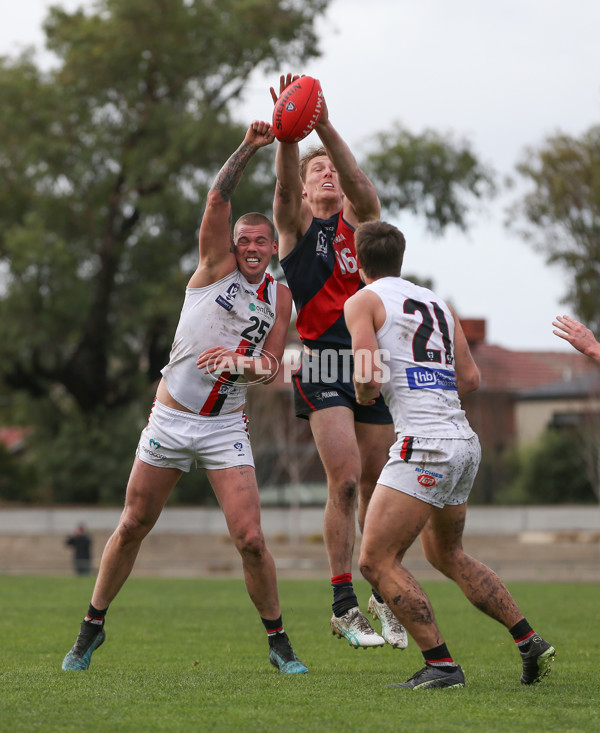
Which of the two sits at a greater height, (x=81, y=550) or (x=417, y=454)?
(x=417, y=454)

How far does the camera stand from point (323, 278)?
7.30 metres

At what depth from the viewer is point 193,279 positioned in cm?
685

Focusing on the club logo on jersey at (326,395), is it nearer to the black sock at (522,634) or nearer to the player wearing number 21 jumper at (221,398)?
the player wearing number 21 jumper at (221,398)

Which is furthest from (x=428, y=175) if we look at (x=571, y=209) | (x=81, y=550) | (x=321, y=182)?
(x=321, y=182)

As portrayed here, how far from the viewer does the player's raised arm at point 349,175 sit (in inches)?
274

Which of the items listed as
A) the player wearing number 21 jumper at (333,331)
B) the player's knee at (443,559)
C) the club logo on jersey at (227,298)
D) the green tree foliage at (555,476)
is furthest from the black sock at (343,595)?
the green tree foliage at (555,476)

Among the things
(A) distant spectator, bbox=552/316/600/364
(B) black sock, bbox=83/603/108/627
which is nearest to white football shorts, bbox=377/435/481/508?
(A) distant spectator, bbox=552/316/600/364

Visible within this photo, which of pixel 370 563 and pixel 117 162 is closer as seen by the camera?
pixel 370 563

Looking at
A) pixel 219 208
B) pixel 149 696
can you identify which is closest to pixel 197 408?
pixel 219 208

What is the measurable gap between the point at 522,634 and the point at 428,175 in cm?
3353

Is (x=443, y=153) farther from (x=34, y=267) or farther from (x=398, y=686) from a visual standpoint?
(x=398, y=686)

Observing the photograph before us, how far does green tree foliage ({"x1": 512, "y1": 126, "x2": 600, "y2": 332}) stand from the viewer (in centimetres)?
3256

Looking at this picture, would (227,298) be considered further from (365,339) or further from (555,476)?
(555,476)

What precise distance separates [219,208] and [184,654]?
3818 millimetres
